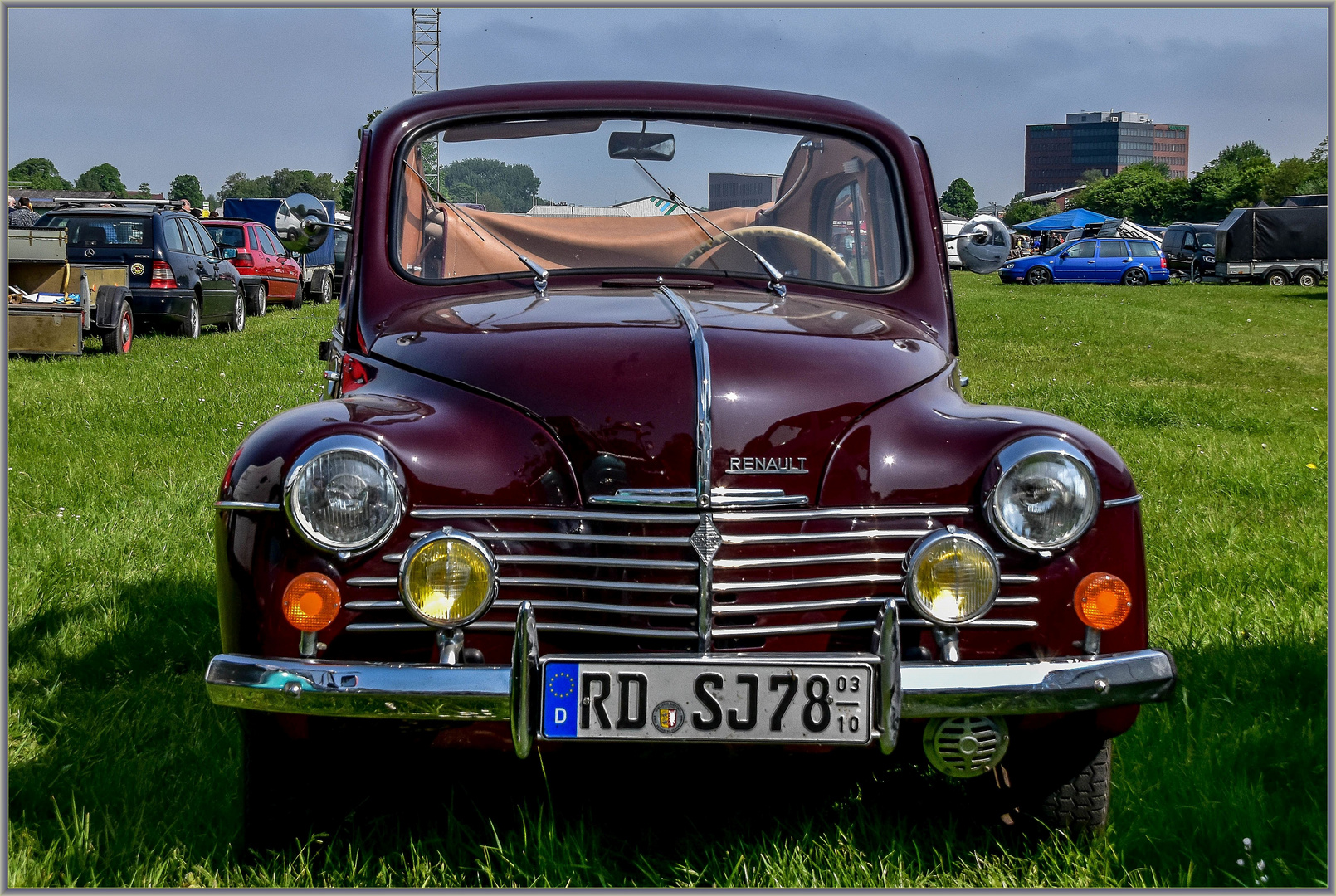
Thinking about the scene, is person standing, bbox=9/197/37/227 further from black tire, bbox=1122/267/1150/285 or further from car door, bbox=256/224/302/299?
black tire, bbox=1122/267/1150/285

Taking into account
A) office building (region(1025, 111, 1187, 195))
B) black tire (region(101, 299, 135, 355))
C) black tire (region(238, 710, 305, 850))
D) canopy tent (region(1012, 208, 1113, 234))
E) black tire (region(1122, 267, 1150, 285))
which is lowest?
black tire (region(238, 710, 305, 850))

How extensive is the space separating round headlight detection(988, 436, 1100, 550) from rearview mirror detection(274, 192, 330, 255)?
2.35 metres

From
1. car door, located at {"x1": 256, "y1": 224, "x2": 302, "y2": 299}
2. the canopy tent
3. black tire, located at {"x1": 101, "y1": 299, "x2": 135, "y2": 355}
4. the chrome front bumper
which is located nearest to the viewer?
the chrome front bumper

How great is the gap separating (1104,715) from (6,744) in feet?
8.43

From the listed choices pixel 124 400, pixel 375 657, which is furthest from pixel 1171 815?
pixel 124 400

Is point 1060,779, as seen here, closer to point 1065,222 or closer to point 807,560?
point 807,560

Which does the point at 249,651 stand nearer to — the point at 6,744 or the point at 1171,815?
the point at 6,744

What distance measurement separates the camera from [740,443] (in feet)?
7.98

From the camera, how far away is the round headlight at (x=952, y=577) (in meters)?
2.37

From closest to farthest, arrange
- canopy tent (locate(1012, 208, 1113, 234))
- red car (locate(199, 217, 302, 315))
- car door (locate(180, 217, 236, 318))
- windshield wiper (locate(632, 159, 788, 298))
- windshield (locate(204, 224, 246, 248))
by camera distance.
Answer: windshield wiper (locate(632, 159, 788, 298))
car door (locate(180, 217, 236, 318))
red car (locate(199, 217, 302, 315))
windshield (locate(204, 224, 246, 248))
canopy tent (locate(1012, 208, 1113, 234))

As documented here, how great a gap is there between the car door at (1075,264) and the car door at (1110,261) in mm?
167

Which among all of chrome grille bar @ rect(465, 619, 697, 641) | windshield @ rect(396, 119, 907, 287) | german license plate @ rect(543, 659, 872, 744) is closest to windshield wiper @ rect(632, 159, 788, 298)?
windshield @ rect(396, 119, 907, 287)

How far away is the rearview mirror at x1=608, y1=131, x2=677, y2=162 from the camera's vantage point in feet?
12.2

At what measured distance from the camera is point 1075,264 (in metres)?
33.5
